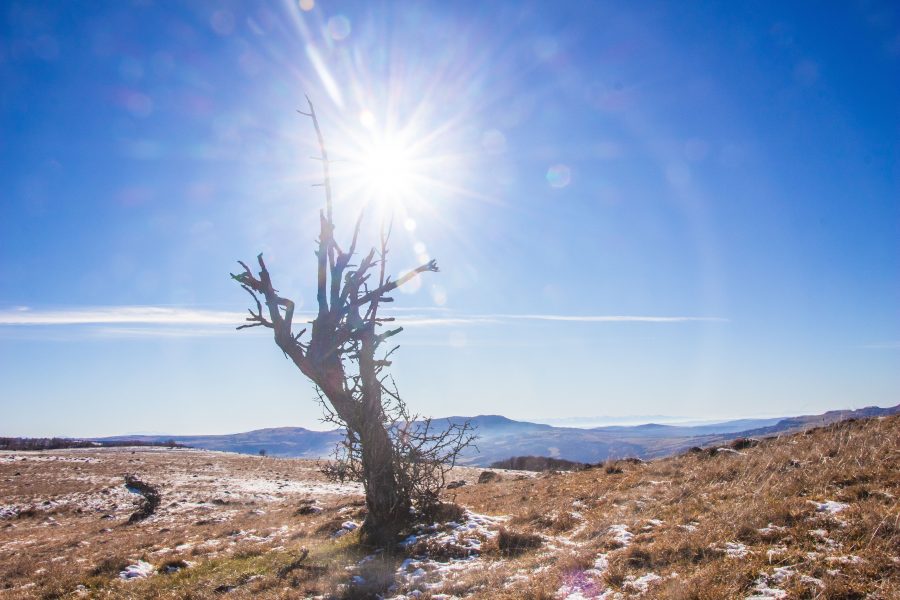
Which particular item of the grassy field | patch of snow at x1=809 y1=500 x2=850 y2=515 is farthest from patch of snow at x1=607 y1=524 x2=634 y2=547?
patch of snow at x1=809 y1=500 x2=850 y2=515

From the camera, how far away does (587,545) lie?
29.9ft

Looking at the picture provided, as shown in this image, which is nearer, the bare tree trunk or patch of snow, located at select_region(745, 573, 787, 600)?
patch of snow, located at select_region(745, 573, 787, 600)

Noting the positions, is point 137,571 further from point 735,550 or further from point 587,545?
point 735,550

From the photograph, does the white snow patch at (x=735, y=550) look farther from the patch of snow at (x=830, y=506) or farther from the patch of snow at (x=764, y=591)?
the patch of snow at (x=830, y=506)

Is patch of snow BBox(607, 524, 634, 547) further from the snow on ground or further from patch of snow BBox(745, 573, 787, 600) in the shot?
patch of snow BBox(745, 573, 787, 600)

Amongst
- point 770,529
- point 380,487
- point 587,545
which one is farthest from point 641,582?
point 380,487

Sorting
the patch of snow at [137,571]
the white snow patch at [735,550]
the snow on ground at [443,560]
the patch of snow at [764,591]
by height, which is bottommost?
the patch of snow at [137,571]

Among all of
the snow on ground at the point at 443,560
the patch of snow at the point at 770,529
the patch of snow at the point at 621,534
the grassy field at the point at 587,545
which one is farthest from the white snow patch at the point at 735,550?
the snow on ground at the point at 443,560

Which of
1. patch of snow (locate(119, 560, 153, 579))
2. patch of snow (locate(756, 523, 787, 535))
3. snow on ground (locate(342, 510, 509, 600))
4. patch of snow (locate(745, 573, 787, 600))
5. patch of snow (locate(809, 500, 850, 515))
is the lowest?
patch of snow (locate(119, 560, 153, 579))

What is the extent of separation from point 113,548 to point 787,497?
18158mm

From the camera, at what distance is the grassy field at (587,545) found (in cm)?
654

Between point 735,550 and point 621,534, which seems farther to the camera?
point 621,534

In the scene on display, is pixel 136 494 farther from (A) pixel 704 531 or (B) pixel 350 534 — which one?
(A) pixel 704 531

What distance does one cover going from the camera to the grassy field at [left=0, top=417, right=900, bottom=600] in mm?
6543
